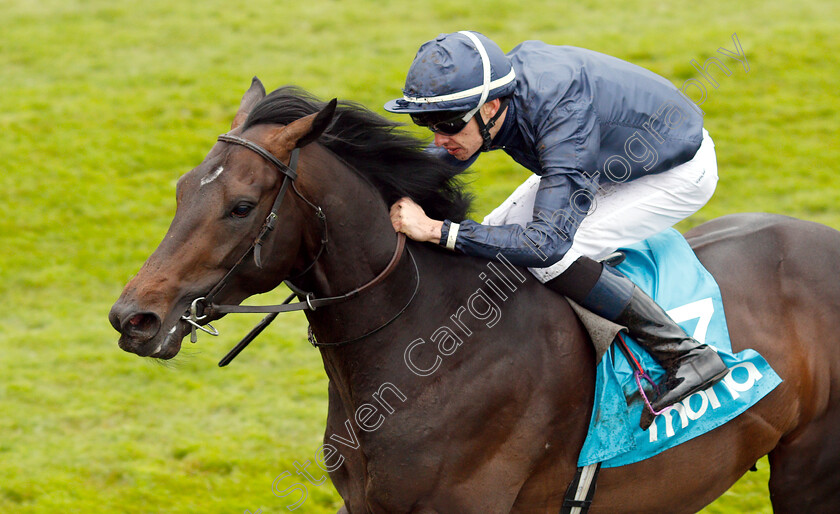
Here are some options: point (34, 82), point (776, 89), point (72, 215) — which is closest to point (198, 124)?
point (72, 215)

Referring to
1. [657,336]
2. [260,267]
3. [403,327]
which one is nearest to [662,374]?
[657,336]

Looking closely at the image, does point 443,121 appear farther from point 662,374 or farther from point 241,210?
point 662,374

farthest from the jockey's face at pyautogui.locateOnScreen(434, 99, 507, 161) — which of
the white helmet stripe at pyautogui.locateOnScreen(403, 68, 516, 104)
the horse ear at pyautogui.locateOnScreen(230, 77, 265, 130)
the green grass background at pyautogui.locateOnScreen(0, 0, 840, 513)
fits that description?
the green grass background at pyautogui.locateOnScreen(0, 0, 840, 513)

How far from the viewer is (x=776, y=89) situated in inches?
432

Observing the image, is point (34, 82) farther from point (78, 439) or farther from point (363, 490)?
point (363, 490)

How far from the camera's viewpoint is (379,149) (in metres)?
3.17

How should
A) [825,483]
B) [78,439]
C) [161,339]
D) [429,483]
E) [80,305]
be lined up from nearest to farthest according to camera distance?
[161,339] → [429,483] → [825,483] → [78,439] → [80,305]

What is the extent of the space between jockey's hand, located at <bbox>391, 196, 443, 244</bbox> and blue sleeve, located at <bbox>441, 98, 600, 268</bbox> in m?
0.04

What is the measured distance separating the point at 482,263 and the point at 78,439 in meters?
3.65

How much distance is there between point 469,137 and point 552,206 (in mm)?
425

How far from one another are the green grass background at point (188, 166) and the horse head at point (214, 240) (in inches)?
97.0

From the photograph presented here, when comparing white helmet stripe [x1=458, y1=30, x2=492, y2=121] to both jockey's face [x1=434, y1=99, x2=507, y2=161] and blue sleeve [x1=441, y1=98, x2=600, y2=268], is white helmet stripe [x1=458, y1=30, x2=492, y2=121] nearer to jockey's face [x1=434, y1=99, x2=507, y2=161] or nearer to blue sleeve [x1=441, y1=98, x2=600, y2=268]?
jockey's face [x1=434, y1=99, x2=507, y2=161]

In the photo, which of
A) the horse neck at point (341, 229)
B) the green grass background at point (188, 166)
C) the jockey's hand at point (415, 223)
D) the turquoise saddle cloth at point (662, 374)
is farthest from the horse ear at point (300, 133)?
the green grass background at point (188, 166)

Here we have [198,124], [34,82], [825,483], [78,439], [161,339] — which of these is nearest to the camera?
[161,339]
